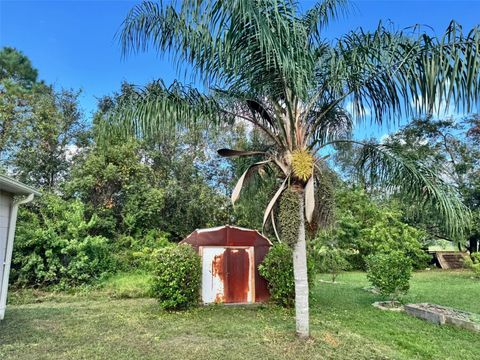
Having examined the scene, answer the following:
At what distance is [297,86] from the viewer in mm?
4516

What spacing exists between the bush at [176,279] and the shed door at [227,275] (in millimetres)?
654

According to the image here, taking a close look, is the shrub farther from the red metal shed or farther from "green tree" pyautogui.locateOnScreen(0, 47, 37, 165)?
"green tree" pyautogui.locateOnScreen(0, 47, 37, 165)

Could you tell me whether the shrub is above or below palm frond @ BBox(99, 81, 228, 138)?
below

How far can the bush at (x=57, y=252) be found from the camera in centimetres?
1029

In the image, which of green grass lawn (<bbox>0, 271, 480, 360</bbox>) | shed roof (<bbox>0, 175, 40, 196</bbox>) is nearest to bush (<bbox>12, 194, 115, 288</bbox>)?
green grass lawn (<bbox>0, 271, 480, 360</bbox>)

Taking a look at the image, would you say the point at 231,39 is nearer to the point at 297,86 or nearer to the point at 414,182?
the point at 297,86

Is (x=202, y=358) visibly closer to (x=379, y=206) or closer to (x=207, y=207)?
(x=207, y=207)

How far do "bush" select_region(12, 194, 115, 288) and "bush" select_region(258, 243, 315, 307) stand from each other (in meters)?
6.00

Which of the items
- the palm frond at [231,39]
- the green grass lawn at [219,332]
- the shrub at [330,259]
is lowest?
the green grass lawn at [219,332]

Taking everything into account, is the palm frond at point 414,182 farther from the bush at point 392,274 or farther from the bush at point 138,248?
the bush at point 138,248

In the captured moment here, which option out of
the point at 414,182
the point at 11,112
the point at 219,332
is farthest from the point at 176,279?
the point at 11,112

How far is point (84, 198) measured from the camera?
44.4 feet

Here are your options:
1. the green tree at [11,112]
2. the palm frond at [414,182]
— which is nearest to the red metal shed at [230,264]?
the palm frond at [414,182]

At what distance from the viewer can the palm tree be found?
418 cm
